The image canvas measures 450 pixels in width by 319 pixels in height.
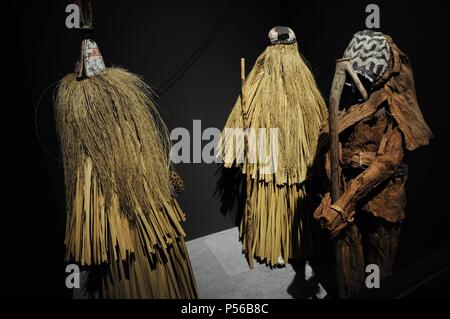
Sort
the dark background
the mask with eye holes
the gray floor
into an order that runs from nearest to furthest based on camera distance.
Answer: the mask with eye holes < the dark background < the gray floor

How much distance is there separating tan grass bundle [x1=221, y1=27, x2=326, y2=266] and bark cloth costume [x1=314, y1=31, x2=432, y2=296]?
39 cm

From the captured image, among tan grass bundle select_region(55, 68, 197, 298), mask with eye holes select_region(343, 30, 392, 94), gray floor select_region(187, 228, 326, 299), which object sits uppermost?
mask with eye holes select_region(343, 30, 392, 94)

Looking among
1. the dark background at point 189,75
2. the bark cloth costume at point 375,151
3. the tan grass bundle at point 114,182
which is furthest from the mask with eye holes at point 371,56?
the tan grass bundle at point 114,182

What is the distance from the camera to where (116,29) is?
5.58 feet

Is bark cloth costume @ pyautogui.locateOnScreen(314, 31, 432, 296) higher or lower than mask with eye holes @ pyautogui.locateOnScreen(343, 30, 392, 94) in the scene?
lower

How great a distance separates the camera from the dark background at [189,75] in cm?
130

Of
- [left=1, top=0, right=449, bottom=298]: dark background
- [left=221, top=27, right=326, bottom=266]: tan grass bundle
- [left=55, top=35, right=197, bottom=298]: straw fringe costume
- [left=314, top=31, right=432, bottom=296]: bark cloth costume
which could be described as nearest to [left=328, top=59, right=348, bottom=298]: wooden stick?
[left=314, top=31, right=432, bottom=296]: bark cloth costume

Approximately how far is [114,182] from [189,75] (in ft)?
2.93

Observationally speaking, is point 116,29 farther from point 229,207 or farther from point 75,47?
point 229,207

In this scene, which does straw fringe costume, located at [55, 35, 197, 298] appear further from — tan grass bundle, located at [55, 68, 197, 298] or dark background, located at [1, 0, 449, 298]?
dark background, located at [1, 0, 449, 298]

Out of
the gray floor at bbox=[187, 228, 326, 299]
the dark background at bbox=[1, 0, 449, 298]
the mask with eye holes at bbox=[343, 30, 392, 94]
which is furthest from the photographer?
the gray floor at bbox=[187, 228, 326, 299]

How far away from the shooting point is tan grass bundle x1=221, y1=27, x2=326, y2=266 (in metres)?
1.81

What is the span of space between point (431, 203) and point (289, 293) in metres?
0.89

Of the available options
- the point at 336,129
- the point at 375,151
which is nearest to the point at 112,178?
the point at 336,129
